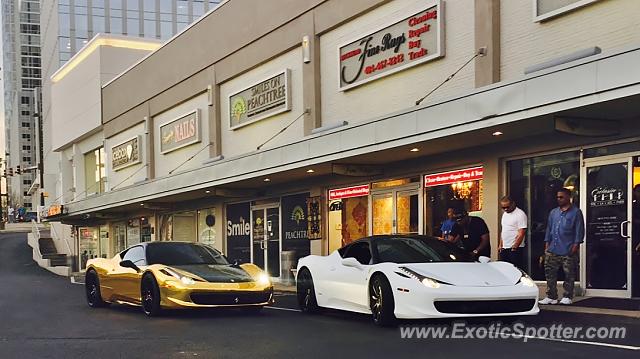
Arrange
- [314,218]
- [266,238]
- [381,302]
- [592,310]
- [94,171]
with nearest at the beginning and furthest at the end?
[381,302] → [592,310] → [314,218] → [266,238] → [94,171]

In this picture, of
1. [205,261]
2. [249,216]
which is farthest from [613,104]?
[249,216]

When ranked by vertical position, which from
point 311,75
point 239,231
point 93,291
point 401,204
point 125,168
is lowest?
point 93,291

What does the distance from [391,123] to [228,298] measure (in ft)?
15.5

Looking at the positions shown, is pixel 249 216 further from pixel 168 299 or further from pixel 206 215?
pixel 168 299

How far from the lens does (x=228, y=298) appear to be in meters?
10.4

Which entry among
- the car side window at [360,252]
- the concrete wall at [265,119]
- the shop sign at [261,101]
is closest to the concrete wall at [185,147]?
the concrete wall at [265,119]

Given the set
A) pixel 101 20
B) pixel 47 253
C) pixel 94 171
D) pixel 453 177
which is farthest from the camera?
pixel 101 20

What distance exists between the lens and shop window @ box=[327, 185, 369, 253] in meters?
17.2

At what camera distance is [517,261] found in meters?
11.3

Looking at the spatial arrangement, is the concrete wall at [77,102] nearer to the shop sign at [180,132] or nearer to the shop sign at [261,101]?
the shop sign at [180,132]

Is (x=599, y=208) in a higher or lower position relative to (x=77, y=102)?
lower

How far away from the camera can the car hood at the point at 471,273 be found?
8.28 m

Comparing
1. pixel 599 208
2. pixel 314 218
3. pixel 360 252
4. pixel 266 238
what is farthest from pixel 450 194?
pixel 266 238

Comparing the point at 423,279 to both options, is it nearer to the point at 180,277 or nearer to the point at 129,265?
the point at 180,277
